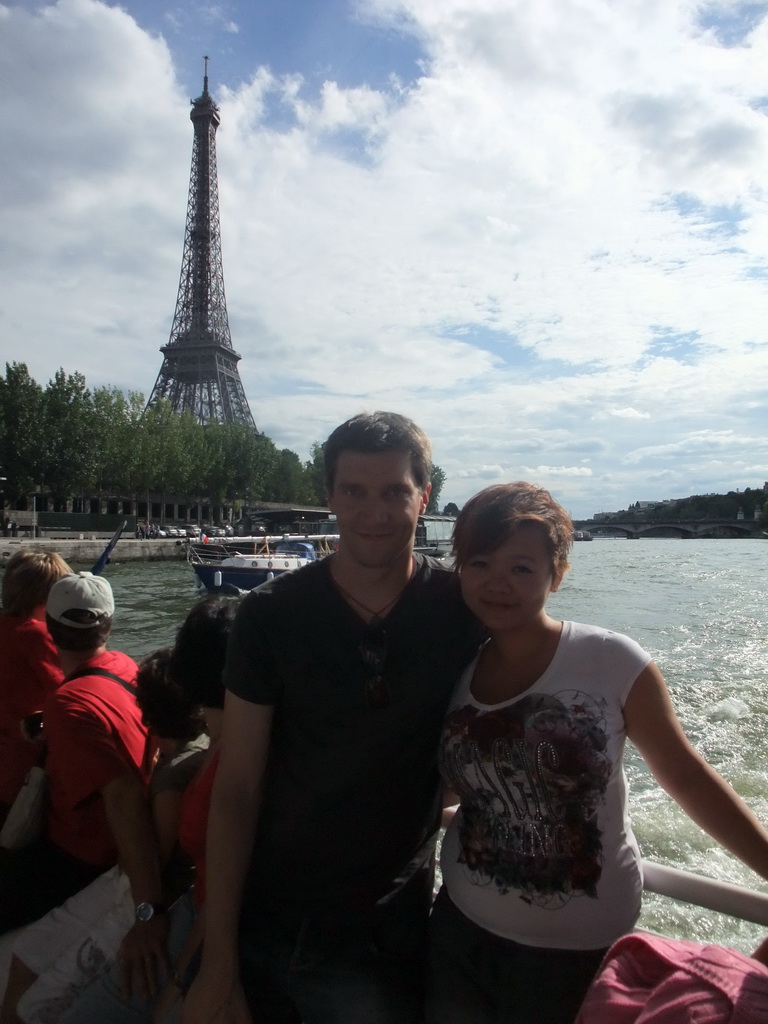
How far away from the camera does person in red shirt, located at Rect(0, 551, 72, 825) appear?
A: 277cm

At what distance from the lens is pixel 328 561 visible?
2.02m

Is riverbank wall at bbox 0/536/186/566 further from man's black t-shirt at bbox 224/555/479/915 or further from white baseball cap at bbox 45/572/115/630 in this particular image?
man's black t-shirt at bbox 224/555/479/915

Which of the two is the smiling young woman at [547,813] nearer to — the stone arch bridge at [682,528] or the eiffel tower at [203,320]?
the eiffel tower at [203,320]

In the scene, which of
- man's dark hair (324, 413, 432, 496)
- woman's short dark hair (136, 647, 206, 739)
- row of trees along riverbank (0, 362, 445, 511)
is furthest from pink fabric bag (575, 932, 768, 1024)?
row of trees along riverbank (0, 362, 445, 511)

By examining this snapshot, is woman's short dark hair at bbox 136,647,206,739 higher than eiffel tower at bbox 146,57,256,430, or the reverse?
eiffel tower at bbox 146,57,256,430

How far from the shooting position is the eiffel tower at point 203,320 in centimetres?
7644

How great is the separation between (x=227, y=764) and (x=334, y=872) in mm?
360

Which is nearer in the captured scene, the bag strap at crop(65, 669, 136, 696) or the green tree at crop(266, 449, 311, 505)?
the bag strap at crop(65, 669, 136, 696)

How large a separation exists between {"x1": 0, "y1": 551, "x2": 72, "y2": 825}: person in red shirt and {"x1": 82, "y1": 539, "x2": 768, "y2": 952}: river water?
3.25 meters

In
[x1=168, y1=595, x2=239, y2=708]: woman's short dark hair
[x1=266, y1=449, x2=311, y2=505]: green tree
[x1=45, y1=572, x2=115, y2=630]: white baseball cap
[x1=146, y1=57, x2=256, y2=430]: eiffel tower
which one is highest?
[x1=146, y1=57, x2=256, y2=430]: eiffel tower

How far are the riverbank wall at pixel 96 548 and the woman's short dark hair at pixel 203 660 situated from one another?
31461mm

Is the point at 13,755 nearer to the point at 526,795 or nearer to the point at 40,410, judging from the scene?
the point at 526,795

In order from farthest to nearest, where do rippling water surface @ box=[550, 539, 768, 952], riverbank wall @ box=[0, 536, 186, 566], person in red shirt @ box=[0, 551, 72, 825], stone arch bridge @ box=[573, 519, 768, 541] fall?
stone arch bridge @ box=[573, 519, 768, 541] < riverbank wall @ box=[0, 536, 186, 566] < rippling water surface @ box=[550, 539, 768, 952] < person in red shirt @ box=[0, 551, 72, 825]

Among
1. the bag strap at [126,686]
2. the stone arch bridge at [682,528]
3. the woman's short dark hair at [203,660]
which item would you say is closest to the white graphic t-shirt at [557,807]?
the woman's short dark hair at [203,660]
